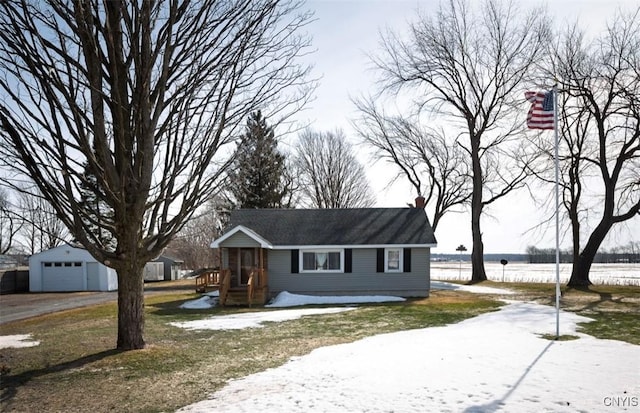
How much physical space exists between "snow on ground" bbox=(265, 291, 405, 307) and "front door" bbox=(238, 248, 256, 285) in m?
1.72

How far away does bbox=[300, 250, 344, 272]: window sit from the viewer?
21.3m

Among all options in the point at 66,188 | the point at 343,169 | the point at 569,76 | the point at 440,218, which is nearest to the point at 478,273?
the point at 440,218

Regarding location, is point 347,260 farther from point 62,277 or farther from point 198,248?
point 198,248

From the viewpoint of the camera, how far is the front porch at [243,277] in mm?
19312

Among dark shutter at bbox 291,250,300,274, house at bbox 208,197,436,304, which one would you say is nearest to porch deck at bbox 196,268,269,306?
house at bbox 208,197,436,304

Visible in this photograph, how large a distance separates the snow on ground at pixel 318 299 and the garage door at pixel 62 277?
18.5m

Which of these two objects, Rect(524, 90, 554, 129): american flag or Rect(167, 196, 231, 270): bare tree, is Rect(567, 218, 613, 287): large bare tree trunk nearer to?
Rect(524, 90, 554, 129): american flag

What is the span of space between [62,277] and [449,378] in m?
31.8

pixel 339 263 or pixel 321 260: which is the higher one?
pixel 321 260

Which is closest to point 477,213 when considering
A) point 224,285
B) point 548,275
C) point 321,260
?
point 548,275

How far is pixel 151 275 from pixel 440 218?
85.8 ft

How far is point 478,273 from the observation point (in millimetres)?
31141

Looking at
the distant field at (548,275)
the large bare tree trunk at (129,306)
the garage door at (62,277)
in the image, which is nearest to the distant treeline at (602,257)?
the distant field at (548,275)

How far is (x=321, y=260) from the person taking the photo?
21.3 meters
